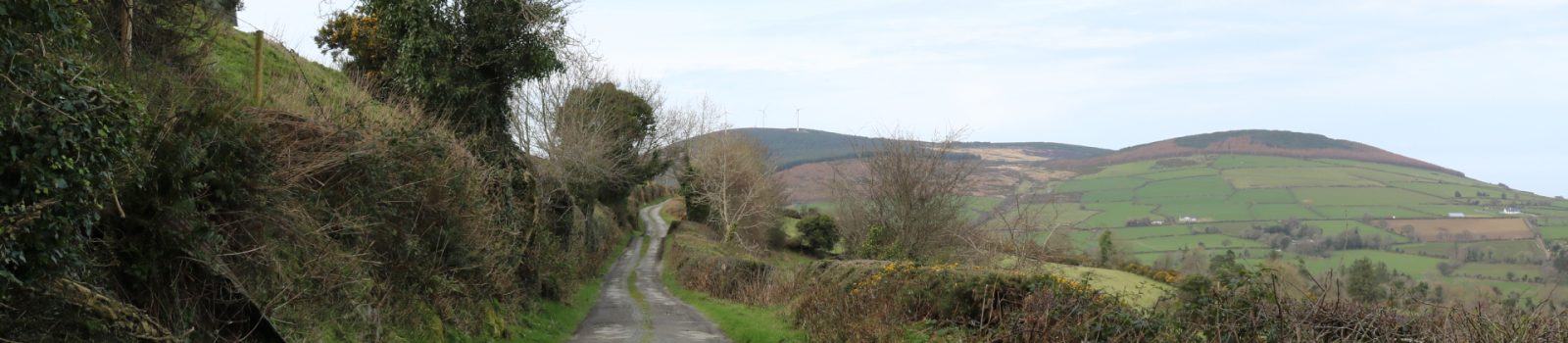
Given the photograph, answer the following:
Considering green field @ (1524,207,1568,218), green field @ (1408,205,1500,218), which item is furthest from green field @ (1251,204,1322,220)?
green field @ (1524,207,1568,218)

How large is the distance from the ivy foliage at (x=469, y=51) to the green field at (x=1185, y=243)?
186 ft

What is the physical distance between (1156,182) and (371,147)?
124m

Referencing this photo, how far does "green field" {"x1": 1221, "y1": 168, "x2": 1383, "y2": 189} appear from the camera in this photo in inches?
4739

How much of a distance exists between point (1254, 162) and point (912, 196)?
4467 inches

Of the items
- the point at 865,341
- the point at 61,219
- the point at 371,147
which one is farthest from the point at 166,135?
the point at 865,341

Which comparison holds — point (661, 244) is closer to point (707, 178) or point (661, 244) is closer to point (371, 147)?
point (707, 178)

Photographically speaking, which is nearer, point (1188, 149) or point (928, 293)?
point (928, 293)

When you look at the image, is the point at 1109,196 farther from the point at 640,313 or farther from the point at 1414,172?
the point at 640,313

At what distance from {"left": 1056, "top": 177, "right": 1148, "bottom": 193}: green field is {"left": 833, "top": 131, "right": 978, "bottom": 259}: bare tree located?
236 feet

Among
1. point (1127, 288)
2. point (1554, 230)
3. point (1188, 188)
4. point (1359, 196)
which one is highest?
point (1127, 288)

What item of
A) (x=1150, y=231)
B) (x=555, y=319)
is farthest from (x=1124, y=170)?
(x=555, y=319)

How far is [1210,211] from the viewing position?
344ft

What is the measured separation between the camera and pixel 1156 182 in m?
126

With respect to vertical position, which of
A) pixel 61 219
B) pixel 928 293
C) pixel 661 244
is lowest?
pixel 661 244
